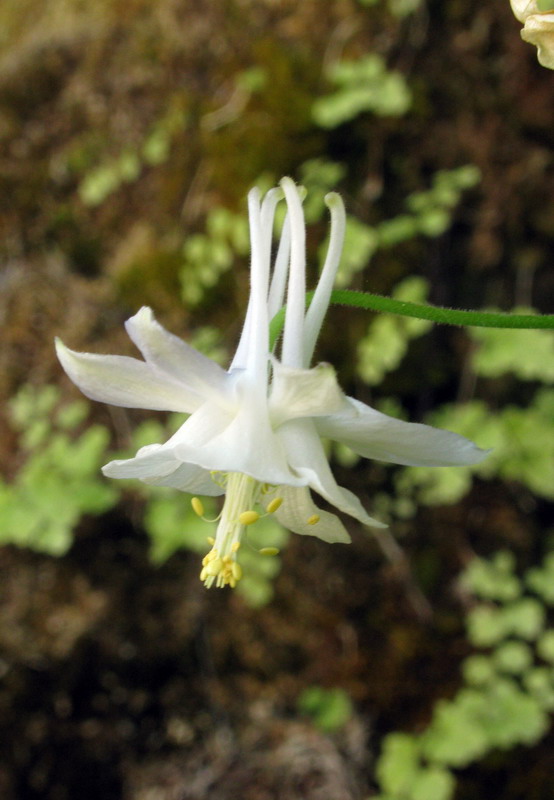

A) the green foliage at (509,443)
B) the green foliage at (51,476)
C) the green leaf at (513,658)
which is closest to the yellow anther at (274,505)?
the green foliage at (51,476)

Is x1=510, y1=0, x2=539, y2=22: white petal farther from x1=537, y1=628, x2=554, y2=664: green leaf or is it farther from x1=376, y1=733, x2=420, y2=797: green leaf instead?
x1=376, y1=733, x2=420, y2=797: green leaf

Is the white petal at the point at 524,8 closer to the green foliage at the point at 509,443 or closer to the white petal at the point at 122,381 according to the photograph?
the white petal at the point at 122,381

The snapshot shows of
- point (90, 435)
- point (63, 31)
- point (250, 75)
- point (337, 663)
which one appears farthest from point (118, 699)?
point (63, 31)

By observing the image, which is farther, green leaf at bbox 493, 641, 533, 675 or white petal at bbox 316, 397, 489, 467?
green leaf at bbox 493, 641, 533, 675

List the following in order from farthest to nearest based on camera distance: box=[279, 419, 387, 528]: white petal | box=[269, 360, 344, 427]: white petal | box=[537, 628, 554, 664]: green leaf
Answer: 1. box=[537, 628, 554, 664]: green leaf
2. box=[279, 419, 387, 528]: white petal
3. box=[269, 360, 344, 427]: white petal

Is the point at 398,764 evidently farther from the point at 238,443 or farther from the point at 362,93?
the point at 362,93

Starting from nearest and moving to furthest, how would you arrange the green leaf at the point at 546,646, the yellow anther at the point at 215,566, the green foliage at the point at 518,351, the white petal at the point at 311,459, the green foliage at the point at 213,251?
the white petal at the point at 311,459 → the yellow anther at the point at 215,566 → the green foliage at the point at 518,351 → the green leaf at the point at 546,646 → the green foliage at the point at 213,251

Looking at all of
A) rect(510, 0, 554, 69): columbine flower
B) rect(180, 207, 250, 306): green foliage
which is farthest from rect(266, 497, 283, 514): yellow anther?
rect(180, 207, 250, 306): green foliage

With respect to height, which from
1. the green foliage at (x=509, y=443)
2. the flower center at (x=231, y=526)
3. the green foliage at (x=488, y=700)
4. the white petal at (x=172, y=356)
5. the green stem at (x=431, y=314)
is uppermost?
the green stem at (x=431, y=314)

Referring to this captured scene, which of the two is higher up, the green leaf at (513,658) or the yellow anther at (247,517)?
the yellow anther at (247,517)
